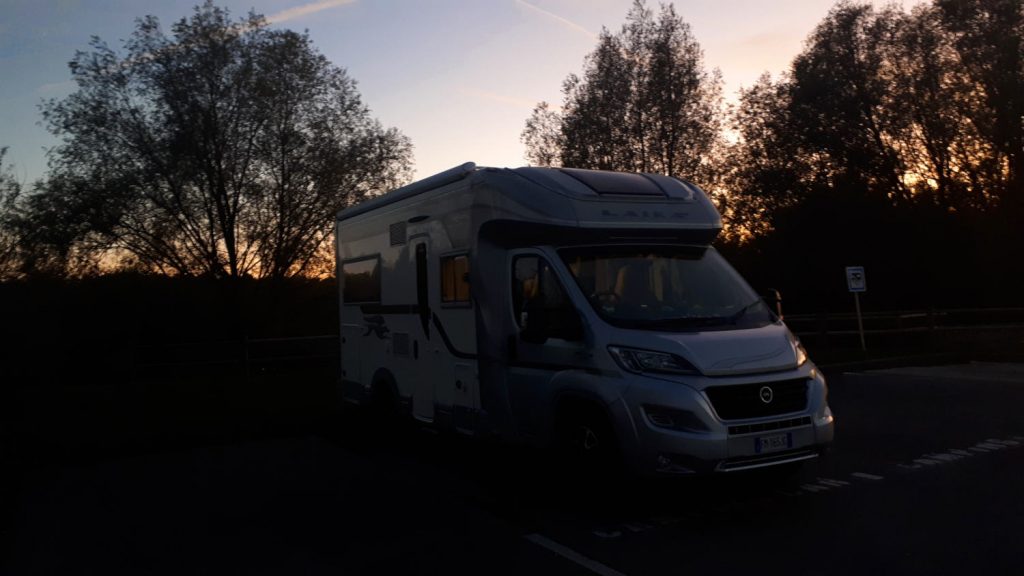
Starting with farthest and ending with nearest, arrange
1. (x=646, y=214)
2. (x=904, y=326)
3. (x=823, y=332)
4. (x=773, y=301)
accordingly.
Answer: (x=904, y=326)
(x=823, y=332)
(x=773, y=301)
(x=646, y=214)

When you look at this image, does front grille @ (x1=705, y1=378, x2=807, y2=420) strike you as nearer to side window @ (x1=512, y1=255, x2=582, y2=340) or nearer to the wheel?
the wheel

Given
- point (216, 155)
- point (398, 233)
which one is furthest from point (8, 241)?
point (398, 233)

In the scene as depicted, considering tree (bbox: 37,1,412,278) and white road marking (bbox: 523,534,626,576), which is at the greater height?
tree (bbox: 37,1,412,278)

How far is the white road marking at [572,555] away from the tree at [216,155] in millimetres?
21157

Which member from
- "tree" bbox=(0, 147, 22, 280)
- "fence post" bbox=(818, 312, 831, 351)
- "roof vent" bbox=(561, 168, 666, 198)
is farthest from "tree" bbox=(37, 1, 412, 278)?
"roof vent" bbox=(561, 168, 666, 198)

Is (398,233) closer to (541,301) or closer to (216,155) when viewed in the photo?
(541,301)

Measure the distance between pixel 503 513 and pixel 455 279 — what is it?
2.60m

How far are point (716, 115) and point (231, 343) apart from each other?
1948cm

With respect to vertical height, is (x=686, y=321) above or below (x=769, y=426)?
above

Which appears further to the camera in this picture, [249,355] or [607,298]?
[249,355]

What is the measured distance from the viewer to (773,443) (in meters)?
6.74

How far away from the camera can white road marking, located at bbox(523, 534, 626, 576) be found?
18.5 feet

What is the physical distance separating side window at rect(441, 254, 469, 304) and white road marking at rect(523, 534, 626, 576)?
113 inches

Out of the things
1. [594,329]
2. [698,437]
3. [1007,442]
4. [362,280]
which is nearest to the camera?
[698,437]
